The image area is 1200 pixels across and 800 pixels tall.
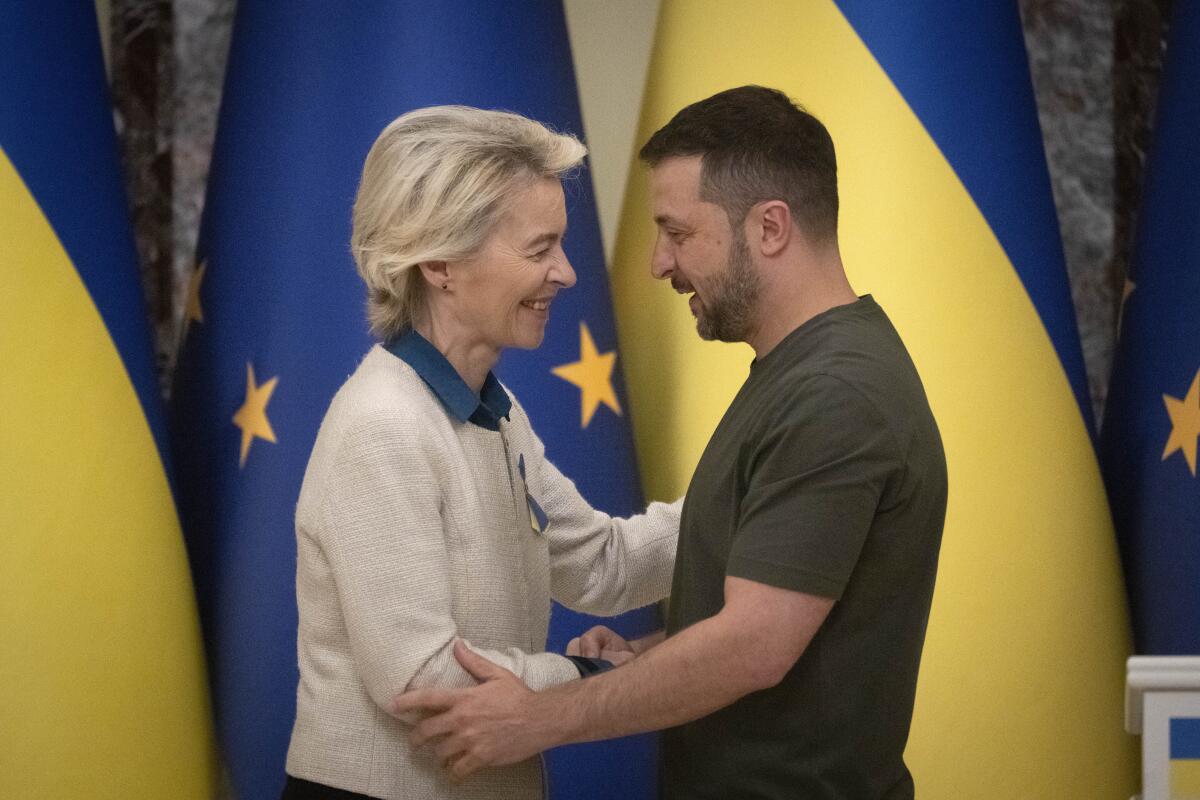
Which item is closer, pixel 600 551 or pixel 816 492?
pixel 816 492

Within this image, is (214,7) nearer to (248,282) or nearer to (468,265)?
(248,282)

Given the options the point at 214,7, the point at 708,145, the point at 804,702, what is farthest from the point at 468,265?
the point at 214,7

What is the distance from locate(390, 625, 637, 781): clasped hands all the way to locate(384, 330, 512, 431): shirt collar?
0.57ft

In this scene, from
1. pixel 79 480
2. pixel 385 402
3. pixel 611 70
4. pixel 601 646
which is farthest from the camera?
pixel 611 70

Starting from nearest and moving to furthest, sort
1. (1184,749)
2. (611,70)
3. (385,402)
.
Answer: (1184,749) → (385,402) → (611,70)

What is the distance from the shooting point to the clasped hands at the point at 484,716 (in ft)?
2.92

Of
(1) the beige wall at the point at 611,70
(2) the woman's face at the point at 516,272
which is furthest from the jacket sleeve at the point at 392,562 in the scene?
(1) the beige wall at the point at 611,70

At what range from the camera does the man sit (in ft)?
2.75

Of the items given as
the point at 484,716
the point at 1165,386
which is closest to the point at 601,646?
the point at 484,716

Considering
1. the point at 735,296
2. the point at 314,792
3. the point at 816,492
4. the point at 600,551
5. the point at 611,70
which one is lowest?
the point at 314,792

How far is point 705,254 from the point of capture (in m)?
0.97

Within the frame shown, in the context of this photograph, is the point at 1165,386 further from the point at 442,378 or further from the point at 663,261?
the point at 442,378

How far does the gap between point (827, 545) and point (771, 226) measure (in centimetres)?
25

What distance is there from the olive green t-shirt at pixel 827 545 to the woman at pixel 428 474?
0.43ft
